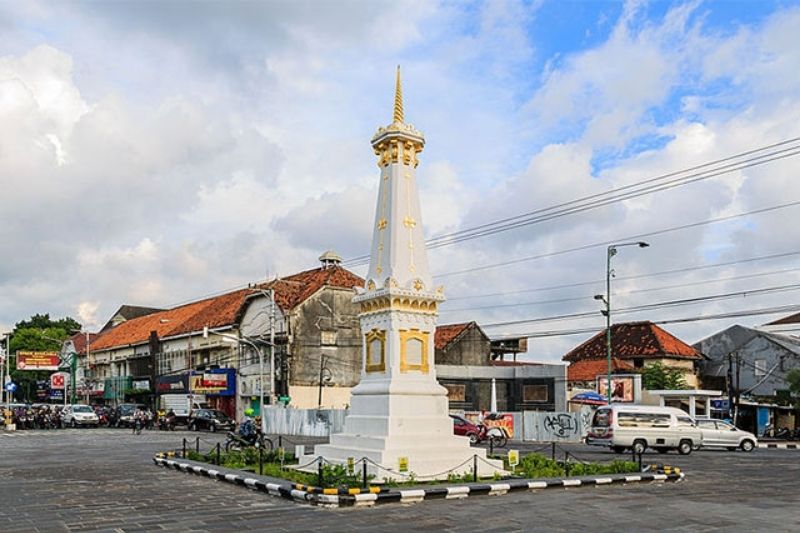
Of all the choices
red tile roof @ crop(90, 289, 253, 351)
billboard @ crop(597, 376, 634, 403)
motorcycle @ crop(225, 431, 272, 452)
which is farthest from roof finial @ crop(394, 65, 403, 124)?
red tile roof @ crop(90, 289, 253, 351)

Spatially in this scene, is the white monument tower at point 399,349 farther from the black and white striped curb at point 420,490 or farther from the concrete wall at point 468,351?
the concrete wall at point 468,351

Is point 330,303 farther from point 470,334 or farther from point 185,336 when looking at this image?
point 185,336

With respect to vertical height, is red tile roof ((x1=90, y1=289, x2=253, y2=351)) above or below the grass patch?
above

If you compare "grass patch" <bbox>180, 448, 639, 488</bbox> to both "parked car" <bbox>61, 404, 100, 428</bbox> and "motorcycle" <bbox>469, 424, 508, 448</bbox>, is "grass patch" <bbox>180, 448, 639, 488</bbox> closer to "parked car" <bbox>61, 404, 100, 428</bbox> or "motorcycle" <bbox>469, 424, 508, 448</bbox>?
"motorcycle" <bbox>469, 424, 508, 448</bbox>

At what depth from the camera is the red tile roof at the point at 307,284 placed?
54.6m

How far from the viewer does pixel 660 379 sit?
2165 inches

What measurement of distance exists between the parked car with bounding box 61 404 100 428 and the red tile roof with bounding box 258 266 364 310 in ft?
47.8

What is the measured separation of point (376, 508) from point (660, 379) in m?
44.7

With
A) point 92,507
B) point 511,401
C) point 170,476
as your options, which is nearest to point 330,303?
point 511,401

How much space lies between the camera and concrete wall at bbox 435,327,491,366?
2202 inches

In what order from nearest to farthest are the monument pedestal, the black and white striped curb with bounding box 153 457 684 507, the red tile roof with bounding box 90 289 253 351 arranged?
1. the black and white striped curb with bounding box 153 457 684 507
2. the monument pedestal
3. the red tile roof with bounding box 90 289 253 351

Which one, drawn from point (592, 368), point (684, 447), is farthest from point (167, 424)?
point (684, 447)

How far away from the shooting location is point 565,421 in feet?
135

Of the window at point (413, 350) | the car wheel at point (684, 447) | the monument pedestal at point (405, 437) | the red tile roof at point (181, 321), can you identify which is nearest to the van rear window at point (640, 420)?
the car wheel at point (684, 447)
